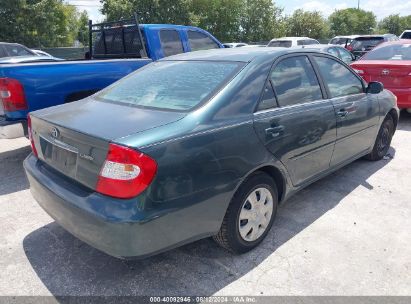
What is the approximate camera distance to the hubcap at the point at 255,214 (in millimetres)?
2990

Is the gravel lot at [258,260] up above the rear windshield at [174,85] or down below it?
below

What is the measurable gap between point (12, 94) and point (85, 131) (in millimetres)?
2455

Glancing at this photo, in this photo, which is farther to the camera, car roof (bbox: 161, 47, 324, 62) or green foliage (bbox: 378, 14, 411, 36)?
green foliage (bbox: 378, 14, 411, 36)

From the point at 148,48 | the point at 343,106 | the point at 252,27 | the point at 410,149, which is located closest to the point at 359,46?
the point at 410,149

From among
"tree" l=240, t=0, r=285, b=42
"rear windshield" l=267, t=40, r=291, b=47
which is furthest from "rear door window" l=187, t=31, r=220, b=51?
"tree" l=240, t=0, r=285, b=42

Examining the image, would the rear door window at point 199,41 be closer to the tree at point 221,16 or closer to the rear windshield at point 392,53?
the rear windshield at point 392,53

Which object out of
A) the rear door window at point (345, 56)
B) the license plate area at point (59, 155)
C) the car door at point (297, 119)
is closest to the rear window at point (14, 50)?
the rear door window at point (345, 56)

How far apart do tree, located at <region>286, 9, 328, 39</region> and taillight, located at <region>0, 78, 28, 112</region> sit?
44.3 metres

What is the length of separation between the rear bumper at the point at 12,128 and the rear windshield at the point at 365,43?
47.7ft

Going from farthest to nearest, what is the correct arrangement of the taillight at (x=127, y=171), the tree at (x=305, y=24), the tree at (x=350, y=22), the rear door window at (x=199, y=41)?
the tree at (x=350, y=22), the tree at (x=305, y=24), the rear door window at (x=199, y=41), the taillight at (x=127, y=171)

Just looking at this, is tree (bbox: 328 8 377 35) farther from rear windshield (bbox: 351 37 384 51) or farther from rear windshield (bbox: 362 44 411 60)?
rear windshield (bbox: 362 44 411 60)

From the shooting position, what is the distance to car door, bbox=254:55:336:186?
121 inches

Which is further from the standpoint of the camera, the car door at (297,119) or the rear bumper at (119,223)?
the car door at (297,119)

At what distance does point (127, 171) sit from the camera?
7.53 ft
